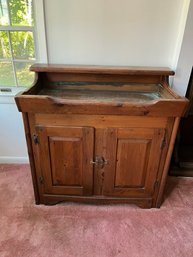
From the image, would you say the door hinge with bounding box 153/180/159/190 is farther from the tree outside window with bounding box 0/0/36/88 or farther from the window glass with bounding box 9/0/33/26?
the window glass with bounding box 9/0/33/26

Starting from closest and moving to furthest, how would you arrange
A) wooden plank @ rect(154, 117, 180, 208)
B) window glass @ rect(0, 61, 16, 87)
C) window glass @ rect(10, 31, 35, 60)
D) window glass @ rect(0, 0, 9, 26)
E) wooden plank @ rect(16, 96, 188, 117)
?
wooden plank @ rect(16, 96, 188, 117), wooden plank @ rect(154, 117, 180, 208), window glass @ rect(0, 0, 9, 26), window glass @ rect(10, 31, 35, 60), window glass @ rect(0, 61, 16, 87)

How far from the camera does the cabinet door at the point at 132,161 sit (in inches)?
48.3

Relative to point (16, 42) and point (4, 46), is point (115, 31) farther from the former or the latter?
point (4, 46)

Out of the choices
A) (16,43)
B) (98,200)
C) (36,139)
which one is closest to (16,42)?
(16,43)

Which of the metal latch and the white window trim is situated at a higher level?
the white window trim

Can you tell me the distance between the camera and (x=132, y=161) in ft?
4.32

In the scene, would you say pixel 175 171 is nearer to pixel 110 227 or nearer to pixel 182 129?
pixel 182 129

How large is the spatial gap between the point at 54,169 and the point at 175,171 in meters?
1.20

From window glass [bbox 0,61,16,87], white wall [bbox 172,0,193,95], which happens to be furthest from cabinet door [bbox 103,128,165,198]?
window glass [bbox 0,61,16,87]

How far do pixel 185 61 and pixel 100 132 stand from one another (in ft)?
2.96

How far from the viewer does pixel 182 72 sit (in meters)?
1.54

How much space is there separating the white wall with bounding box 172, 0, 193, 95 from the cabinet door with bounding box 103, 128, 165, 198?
0.59 metres

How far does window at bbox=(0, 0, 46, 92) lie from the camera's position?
1500 mm

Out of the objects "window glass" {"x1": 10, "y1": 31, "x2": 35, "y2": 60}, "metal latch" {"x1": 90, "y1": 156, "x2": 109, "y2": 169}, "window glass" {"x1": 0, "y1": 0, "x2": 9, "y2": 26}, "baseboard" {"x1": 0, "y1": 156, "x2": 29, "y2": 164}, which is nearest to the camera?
"metal latch" {"x1": 90, "y1": 156, "x2": 109, "y2": 169}
